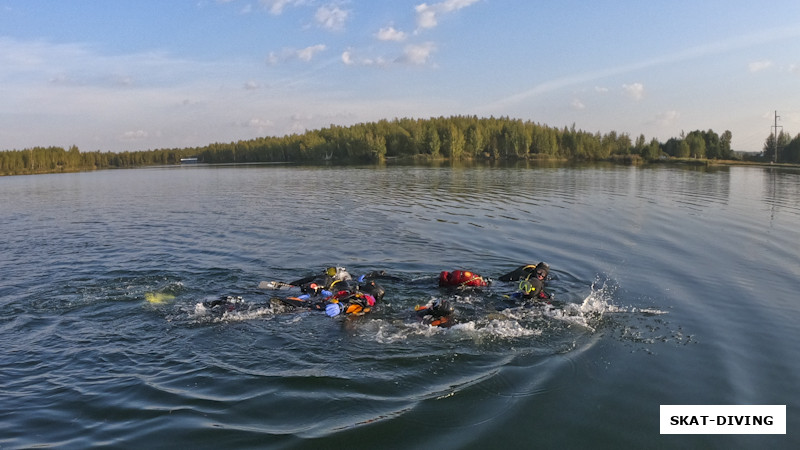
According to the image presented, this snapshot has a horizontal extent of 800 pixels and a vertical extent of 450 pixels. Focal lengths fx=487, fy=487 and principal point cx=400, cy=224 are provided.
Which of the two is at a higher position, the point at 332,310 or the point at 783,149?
the point at 783,149

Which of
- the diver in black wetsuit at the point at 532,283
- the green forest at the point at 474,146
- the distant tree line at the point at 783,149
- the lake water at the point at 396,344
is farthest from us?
the green forest at the point at 474,146

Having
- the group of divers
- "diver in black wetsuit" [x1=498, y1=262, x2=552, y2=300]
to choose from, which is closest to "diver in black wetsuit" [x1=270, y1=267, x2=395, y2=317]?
the group of divers

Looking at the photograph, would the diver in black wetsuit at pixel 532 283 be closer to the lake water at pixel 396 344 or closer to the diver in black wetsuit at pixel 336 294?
the lake water at pixel 396 344

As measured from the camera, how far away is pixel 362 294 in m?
11.0

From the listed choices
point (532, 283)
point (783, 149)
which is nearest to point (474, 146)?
point (783, 149)

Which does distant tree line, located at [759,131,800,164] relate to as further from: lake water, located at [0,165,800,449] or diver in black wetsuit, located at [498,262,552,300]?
diver in black wetsuit, located at [498,262,552,300]

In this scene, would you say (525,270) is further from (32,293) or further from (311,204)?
(311,204)

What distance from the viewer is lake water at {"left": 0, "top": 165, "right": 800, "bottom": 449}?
6.56 m

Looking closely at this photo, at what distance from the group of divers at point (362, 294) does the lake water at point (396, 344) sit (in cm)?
30

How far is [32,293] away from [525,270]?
1250 cm

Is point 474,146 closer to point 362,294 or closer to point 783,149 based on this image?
point 783,149

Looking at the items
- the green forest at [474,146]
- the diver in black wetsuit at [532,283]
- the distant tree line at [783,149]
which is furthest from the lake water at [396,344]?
the green forest at [474,146]

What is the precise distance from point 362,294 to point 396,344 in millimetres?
2111

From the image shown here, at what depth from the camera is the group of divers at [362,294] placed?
10214 mm
